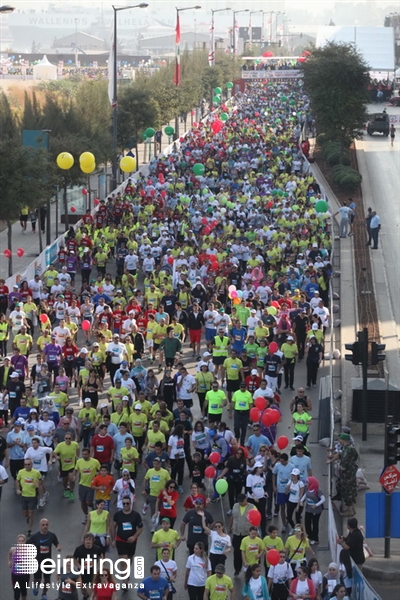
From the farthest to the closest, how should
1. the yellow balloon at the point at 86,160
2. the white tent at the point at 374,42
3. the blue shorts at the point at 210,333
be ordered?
1. the white tent at the point at 374,42
2. the yellow balloon at the point at 86,160
3. the blue shorts at the point at 210,333

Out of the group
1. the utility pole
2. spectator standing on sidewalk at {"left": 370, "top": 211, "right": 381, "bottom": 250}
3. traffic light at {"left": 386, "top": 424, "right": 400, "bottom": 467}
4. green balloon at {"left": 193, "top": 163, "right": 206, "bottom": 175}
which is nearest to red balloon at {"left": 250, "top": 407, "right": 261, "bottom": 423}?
the utility pole

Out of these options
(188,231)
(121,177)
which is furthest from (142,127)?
(188,231)

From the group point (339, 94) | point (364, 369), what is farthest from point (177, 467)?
point (339, 94)

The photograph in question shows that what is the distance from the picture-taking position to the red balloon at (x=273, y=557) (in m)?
13.4

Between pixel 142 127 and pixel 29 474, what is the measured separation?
42.2 meters

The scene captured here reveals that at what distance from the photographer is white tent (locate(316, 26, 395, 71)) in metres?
107

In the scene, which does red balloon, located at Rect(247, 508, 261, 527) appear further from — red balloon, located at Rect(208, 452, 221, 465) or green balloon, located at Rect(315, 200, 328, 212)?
green balloon, located at Rect(315, 200, 328, 212)

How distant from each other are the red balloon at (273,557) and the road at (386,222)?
26.1ft

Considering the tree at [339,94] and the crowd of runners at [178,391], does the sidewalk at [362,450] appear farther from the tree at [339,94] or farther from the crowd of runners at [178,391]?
the tree at [339,94]

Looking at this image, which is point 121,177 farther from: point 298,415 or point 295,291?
point 298,415

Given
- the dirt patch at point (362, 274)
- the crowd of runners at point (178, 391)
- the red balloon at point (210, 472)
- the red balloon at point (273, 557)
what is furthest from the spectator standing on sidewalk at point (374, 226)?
the red balloon at point (273, 557)

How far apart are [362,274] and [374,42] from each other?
80698mm

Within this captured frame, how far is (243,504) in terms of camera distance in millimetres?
14555

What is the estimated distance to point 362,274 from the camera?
3209cm
